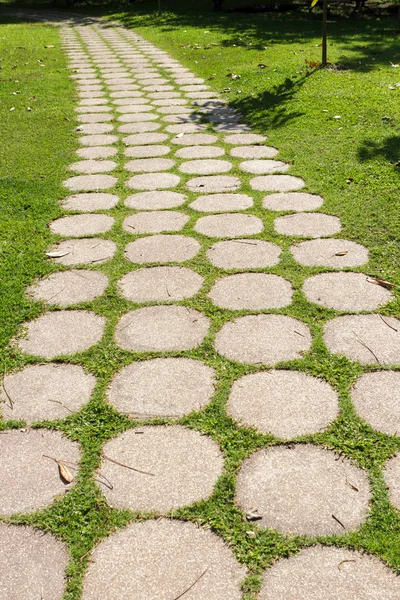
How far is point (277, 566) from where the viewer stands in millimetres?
1438

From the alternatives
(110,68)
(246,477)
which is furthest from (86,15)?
(246,477)

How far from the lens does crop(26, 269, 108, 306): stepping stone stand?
105 inches

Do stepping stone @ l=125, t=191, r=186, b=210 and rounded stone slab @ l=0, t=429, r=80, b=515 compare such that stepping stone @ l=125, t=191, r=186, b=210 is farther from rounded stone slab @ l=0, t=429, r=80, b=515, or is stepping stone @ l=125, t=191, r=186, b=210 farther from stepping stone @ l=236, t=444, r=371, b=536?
stepping stone @ l=236, t=444, r=371, b=536

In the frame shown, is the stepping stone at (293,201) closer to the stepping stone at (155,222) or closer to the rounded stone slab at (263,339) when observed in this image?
the stepping stone at (155,222)

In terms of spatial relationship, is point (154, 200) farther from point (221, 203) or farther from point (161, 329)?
point (161, 329)

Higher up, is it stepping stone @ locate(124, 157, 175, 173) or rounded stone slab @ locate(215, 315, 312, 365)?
stepping stone @ locate(124, 157, 175, 173)

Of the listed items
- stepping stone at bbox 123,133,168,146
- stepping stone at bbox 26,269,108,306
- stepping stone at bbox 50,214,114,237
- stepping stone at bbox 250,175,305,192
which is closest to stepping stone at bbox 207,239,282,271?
stepping stone at bbox 26,269,108,306

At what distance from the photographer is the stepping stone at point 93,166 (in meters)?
4.34

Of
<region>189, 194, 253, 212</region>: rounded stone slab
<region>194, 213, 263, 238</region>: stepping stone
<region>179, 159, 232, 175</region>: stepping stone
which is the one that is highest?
<region>179, 159, 232, 175</region>: stepping stone

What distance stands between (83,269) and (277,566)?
1868 millimetres

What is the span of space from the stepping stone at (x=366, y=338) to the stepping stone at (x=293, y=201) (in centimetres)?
128

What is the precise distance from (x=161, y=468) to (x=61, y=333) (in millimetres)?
883

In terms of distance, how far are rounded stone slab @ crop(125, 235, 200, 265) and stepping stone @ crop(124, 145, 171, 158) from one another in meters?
1.61

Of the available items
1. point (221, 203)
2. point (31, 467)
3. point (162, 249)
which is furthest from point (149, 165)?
point (31, 467)
